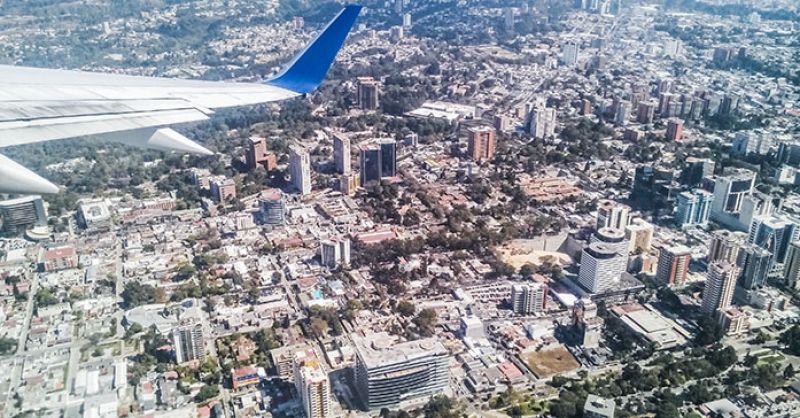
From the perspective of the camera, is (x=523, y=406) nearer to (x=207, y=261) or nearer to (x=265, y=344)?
(x=265, y=344)

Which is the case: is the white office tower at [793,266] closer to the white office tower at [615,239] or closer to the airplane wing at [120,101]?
the white office tower at [615,239]

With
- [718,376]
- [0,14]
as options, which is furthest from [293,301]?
[0,14]

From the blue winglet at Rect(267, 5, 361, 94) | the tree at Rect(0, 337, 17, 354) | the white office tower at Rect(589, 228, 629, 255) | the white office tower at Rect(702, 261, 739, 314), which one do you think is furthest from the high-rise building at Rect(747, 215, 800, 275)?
the tree at Rect(0, 337, 17, 354)

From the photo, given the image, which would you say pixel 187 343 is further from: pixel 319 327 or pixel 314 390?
pixel 314 390

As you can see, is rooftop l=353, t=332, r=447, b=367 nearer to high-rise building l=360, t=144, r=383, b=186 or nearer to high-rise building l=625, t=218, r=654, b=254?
high-rise building l=625, t=218, r=654, b=254

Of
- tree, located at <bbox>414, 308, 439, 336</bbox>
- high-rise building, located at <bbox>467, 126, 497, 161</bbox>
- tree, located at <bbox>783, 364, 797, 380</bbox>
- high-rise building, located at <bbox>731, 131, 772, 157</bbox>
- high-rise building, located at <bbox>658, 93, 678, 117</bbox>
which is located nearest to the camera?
tree, located at <bbox>783, 364, 797, 380</bbox>

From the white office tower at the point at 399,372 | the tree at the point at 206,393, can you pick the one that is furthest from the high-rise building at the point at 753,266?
the tree at the point at 206,393

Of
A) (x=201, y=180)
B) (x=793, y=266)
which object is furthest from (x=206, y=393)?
(x=793, y=266)
